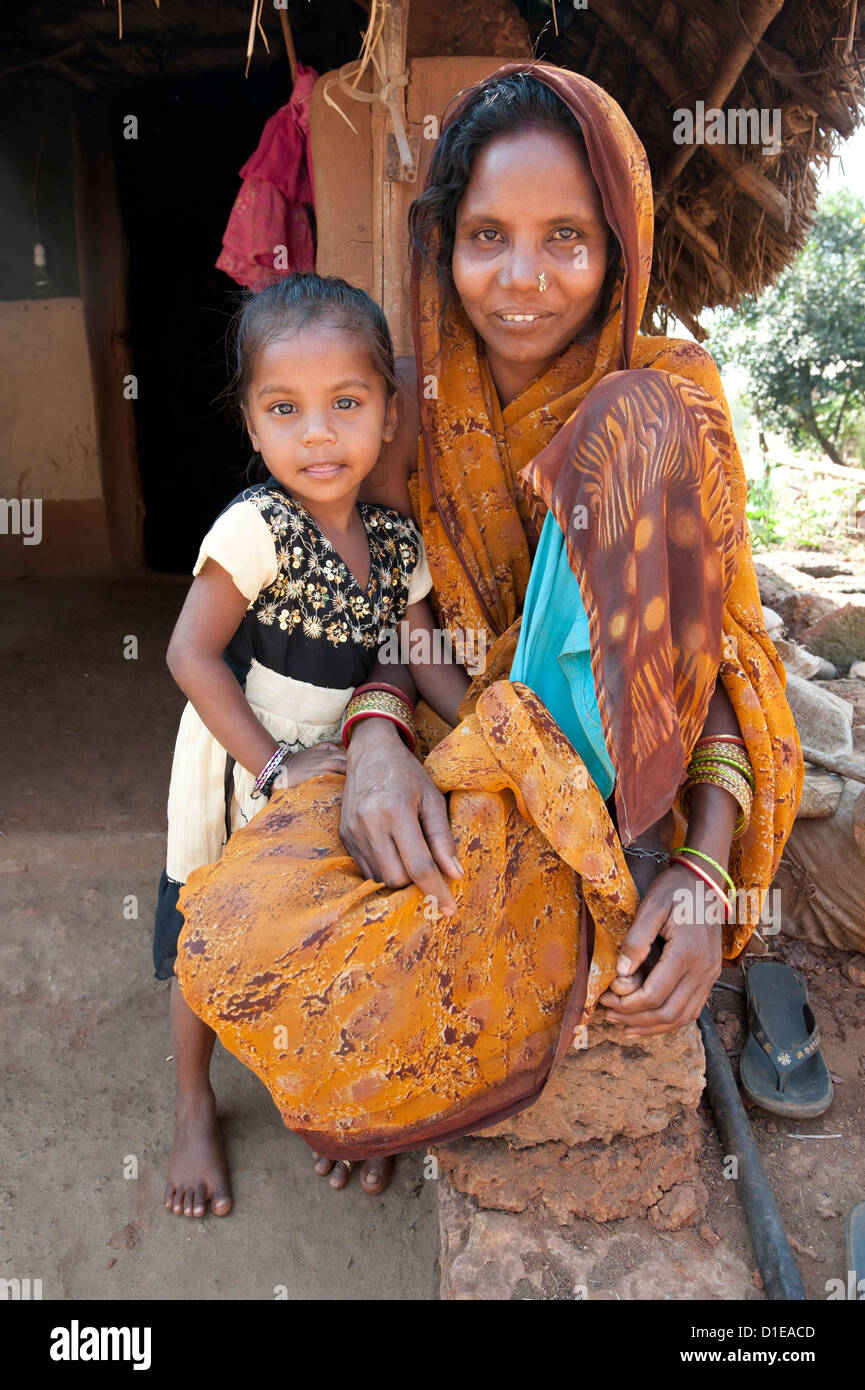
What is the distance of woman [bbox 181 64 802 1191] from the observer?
1.46 meters

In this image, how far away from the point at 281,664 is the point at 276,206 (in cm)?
Result: 203

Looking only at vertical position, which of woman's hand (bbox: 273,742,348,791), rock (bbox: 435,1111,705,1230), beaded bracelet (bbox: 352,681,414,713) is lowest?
rock (bbox: 435,1111,705,1230)

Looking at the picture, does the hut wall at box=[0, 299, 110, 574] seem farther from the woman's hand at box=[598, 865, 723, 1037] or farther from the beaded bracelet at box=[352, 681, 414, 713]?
the woman's hand at box=[598, 865, 723, 1037]

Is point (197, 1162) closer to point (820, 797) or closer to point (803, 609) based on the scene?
point (820, 797)

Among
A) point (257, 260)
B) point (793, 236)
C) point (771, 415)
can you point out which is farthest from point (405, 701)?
point (771, 415)

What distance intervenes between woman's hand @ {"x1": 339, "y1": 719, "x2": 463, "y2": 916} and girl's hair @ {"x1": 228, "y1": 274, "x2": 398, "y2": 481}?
2.52ft

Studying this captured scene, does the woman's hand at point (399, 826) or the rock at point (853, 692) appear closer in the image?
the woman's hand at point (399, 826)

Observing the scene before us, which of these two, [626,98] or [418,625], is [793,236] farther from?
[418,625]

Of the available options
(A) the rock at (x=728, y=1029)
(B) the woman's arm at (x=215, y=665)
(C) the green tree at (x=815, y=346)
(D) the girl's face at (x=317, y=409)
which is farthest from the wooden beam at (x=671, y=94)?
(C) the green tree at (x=815, y=346)

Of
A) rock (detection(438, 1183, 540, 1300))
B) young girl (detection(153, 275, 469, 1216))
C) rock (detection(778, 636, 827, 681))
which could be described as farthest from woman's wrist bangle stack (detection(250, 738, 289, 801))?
rock (detection(778, 636, 827, 681))

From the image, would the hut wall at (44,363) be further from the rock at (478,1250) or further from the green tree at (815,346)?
the green tree at (815,346)

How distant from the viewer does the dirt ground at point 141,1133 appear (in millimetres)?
1803

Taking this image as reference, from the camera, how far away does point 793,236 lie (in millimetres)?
4441

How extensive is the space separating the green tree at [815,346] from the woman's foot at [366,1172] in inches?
591
